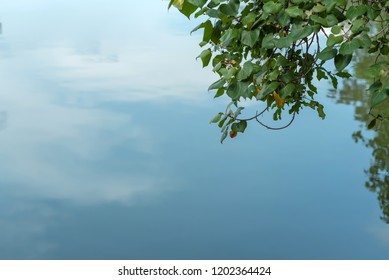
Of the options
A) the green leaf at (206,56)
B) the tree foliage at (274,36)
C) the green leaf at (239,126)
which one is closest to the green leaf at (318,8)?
the tree foliage at (274,36)

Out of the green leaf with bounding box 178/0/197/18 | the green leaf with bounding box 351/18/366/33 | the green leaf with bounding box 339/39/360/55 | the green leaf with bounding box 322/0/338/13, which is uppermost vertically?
the green leaf with bounding box 322/0/338/13

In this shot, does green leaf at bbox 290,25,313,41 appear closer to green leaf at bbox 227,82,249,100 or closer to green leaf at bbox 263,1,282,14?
green leaf at bbox 263,1,282,14

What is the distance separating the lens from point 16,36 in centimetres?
2353

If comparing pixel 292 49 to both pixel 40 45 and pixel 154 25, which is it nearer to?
pixel 40 45

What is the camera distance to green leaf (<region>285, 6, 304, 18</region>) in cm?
364

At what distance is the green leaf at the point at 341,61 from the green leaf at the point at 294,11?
0.84 ft

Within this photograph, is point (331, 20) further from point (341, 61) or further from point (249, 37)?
point (249, 37)

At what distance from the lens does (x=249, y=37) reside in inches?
153

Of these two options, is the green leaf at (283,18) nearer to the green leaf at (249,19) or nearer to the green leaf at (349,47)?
the green leaf at (249,19)

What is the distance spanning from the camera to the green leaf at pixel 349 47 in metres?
3.49

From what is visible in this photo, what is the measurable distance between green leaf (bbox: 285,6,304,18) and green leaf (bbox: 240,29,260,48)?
0.86ft

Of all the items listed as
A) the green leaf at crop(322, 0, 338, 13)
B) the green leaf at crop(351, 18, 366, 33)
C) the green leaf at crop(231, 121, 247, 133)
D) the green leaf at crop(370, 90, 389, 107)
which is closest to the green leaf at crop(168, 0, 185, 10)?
the green leaf at crop(322, 0, 338, 13)
